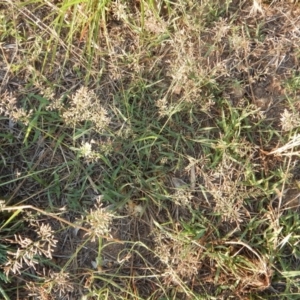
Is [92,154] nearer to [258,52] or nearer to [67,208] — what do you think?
[67,208]

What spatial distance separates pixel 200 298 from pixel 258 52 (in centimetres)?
114

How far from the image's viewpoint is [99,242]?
2191 mm

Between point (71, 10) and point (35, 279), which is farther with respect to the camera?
point (71, 10)

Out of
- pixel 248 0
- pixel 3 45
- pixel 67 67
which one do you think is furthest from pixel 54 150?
pixel 248 0

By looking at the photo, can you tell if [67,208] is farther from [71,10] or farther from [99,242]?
[71,10]

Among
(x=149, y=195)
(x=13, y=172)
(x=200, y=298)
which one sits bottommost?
(x=200, y=298)

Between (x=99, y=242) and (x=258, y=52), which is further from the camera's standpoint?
(x=258, y=52)

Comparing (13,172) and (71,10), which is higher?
(71,10)

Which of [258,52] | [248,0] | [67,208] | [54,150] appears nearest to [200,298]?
[67,208]

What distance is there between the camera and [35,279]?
222 cm

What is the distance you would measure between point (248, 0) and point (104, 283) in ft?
4.77

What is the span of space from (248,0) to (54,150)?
1141 millimetres

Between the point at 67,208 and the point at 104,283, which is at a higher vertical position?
the point at 67,208

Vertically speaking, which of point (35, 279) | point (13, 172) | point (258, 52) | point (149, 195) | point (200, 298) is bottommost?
point (200, 298)
